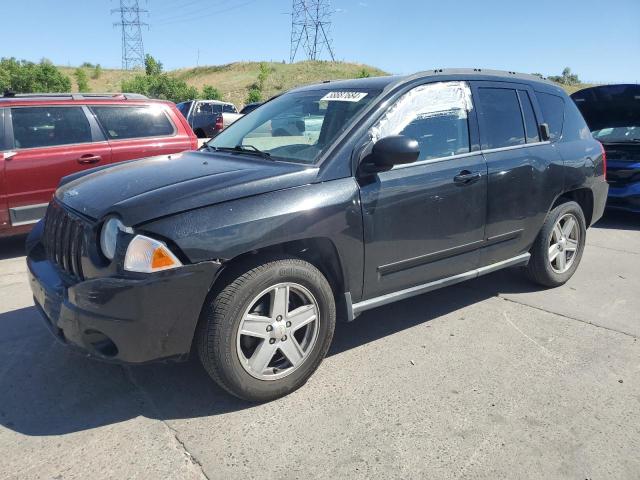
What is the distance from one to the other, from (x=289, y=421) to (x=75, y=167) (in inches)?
174

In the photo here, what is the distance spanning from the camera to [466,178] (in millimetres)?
3551

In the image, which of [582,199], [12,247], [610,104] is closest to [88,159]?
[12,247]

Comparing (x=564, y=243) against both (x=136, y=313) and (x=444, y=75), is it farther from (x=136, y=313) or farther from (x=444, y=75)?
(x=136, y=313)

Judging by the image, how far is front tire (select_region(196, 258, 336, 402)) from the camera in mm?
2623

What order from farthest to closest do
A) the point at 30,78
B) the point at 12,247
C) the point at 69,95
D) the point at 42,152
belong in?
1. the point at 30,78
2. the point at 69,95
3. the point at 12,247
4. the point at 42,152

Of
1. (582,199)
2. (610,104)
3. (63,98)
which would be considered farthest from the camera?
(610,104)

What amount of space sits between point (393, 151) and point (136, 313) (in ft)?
5.28

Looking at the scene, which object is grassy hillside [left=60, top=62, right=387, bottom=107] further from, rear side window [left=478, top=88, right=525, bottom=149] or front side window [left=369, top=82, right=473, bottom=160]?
front side window [left=369, top=82, right=473, bottom=160]

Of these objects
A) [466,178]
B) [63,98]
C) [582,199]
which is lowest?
[582,199]

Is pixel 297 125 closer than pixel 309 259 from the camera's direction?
No

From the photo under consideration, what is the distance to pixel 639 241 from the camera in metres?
6.53

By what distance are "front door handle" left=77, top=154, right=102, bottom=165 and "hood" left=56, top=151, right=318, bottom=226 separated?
2639mm

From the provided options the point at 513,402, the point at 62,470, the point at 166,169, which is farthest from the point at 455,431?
the point at 166,169

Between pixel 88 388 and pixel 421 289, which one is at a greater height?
pixel 421 289
